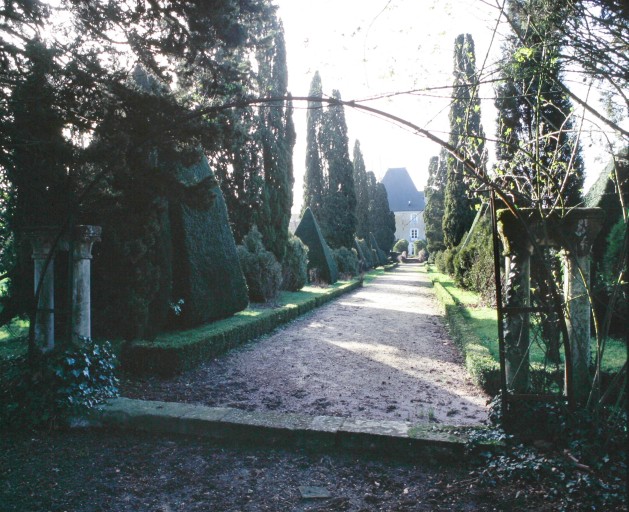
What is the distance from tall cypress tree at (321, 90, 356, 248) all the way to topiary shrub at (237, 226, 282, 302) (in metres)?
14.9

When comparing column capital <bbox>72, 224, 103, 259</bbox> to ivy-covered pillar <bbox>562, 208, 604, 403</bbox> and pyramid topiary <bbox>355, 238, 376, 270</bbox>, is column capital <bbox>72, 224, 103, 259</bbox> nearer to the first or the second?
ivy-covered pillar <bbox>562, 208, 604, 403</bbox>

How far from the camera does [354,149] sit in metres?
41.4

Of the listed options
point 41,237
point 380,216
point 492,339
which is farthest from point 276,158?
point 380,216

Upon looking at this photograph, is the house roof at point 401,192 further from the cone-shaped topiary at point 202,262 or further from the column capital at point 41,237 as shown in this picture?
the column capital at point 41,237

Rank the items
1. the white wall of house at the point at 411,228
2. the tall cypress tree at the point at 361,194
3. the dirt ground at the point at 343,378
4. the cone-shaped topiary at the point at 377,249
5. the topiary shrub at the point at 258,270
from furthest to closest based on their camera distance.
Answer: the white wall of house at the point at 411,228 < the cone-shaped topiary at the point at 377,249 < the tall cypress tree at the point at 361,194 < the topiary shrub at the point at 258,270 < the dirt ground at the point at 343,378

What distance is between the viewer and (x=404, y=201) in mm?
70125

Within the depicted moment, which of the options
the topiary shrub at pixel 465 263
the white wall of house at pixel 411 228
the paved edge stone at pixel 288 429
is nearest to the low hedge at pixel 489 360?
the paved edge stone at pixel 288 429

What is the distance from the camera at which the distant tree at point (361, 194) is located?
3900 cm

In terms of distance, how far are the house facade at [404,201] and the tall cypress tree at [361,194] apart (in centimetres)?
2749

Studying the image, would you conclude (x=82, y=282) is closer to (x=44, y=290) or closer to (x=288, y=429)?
(x=44, y=290)

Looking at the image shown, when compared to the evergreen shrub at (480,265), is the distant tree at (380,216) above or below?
above

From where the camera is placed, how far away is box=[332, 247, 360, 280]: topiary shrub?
2394 centimetres

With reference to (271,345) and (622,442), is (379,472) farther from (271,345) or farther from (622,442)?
(271,345)

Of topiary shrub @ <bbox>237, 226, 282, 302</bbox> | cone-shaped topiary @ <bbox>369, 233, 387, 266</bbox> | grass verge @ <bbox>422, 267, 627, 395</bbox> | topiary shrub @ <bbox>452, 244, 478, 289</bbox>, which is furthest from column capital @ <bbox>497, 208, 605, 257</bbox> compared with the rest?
cone-shaped topiary @ <bbox>369, 233, 387, 266</bbox>
